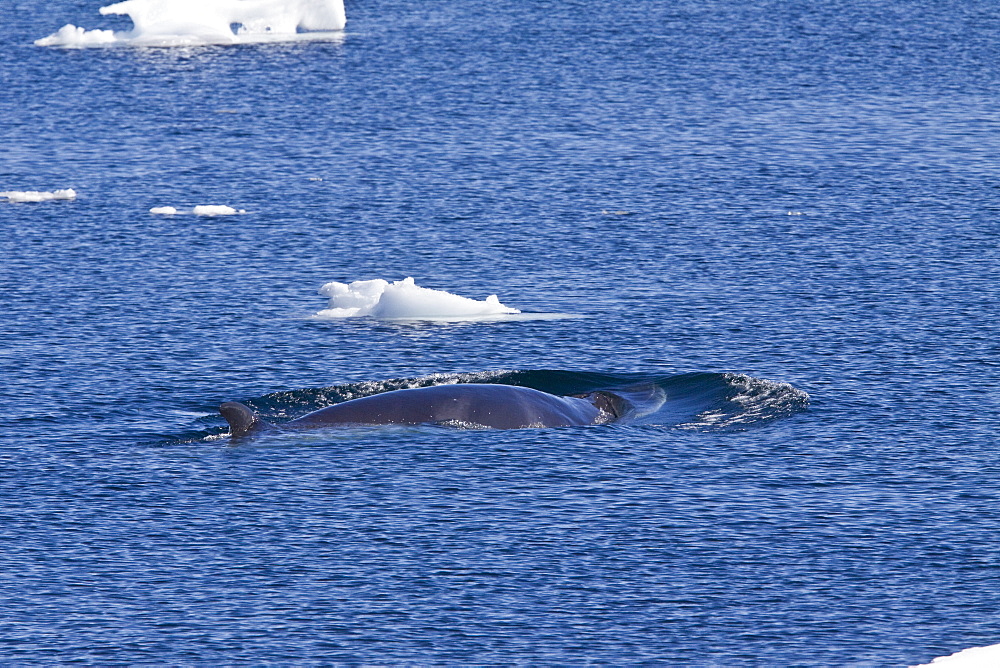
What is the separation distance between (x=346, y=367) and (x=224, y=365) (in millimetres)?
1815

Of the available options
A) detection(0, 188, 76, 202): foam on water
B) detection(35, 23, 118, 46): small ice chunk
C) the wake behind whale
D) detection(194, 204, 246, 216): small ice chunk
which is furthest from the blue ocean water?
detection(35, 23, 118, 46): small ice chunk

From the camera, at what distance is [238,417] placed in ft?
72.0

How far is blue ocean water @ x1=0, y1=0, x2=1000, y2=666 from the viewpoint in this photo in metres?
17.3

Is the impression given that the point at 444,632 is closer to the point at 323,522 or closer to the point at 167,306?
the point at 323,522

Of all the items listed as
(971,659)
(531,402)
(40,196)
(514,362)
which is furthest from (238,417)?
(40,196)

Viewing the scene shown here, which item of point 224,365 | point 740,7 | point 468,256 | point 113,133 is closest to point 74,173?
point 113,133

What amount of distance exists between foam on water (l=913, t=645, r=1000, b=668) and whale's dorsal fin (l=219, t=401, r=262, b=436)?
9.55m

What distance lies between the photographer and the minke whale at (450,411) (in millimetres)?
22516

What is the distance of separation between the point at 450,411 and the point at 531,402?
1.09 metres

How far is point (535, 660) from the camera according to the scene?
16.0 metres

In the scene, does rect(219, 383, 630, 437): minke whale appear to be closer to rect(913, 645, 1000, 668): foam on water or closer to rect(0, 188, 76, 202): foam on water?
rect(913, 645, 1000, 668): foam on water

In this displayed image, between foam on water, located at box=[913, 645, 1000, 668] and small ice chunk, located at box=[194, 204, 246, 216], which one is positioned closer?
foam on water, located at box=[913, 645, 1000, 668]

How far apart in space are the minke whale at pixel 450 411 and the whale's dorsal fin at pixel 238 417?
1 cm

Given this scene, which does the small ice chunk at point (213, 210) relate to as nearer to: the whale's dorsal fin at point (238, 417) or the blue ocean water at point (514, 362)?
the blue ocean water at point (514, 362)
